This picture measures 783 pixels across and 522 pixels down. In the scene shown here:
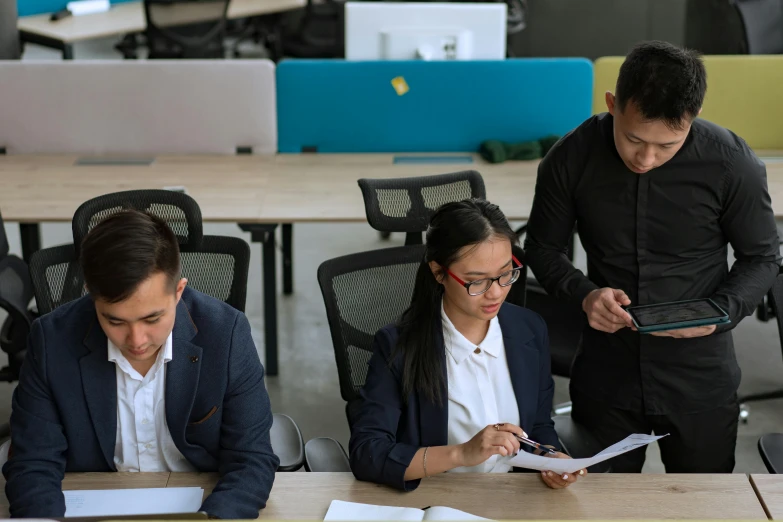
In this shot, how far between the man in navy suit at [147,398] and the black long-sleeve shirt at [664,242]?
0.78m

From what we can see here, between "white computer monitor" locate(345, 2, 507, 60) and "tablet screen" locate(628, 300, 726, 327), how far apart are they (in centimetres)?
224

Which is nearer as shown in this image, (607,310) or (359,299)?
(607,310)

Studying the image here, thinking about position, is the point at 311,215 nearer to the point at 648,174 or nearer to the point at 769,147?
the point at 648,174

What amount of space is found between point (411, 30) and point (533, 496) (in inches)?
105

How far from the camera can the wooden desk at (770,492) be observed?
5.58ft

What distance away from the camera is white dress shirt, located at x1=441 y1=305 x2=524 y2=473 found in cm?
190

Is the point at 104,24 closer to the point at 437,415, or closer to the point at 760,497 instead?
the point at 437,415

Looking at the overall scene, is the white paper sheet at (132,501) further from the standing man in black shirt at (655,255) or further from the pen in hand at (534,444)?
the standing man in black shirt at (655,255)

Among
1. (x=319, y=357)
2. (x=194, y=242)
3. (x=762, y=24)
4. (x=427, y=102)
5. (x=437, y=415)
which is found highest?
(x=762, y=24)

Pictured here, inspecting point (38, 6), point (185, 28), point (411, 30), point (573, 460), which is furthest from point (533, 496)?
point (38, 6)

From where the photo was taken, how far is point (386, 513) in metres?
1.69

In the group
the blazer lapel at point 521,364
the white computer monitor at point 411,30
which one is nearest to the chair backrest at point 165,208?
the blazer lapel at point 521,364

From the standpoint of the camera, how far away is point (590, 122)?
209cm

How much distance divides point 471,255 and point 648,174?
1.50ft
